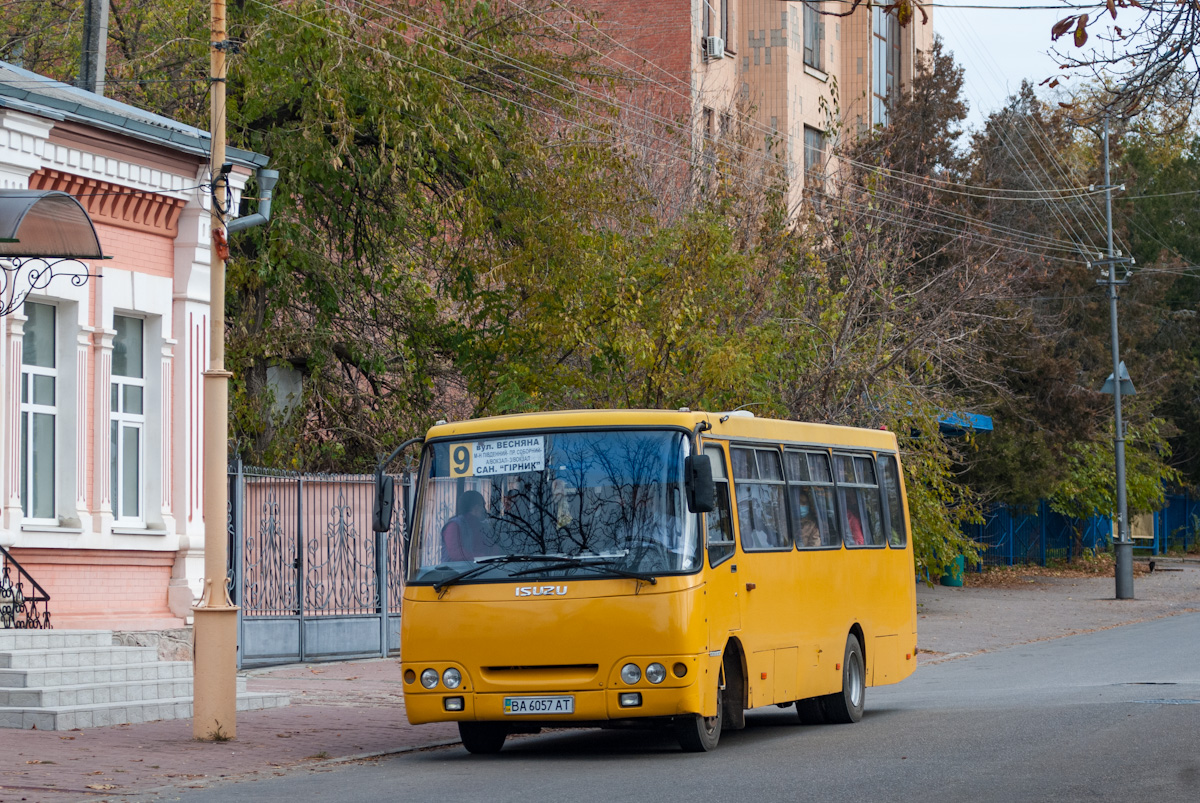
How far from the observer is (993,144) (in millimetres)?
46969

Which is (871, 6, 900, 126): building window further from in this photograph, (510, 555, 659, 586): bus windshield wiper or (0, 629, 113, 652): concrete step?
(510, 555, 659, 586): bus windshield wiper

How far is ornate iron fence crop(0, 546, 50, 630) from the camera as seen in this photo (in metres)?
17.1

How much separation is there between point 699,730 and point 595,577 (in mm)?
1428

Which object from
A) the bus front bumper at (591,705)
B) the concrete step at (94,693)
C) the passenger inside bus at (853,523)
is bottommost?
the concrete step at (94,693)

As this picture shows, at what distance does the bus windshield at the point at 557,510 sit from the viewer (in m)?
12.4

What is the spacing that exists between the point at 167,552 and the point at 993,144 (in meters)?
32.6

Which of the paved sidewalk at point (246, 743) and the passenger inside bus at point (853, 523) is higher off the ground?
the passenger inside bus at point (853, 523)

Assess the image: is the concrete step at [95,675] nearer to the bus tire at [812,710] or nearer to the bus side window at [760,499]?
the bus tire at [812,710]

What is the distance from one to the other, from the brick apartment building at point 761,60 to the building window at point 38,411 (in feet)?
67.8

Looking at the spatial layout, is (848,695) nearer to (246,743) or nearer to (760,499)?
(760,499)

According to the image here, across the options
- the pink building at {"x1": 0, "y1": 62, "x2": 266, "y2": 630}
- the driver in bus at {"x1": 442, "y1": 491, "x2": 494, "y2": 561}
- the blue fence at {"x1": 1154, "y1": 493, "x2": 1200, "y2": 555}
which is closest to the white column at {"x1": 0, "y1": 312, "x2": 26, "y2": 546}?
the pink building at {"x1": 0, "y1": 62, "x2": 266, "y2": 630}

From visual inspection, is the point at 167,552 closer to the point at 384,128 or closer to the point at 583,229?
the point at 384,128

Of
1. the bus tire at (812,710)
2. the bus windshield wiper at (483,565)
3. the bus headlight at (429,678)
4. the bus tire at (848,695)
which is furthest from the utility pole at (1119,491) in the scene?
the bus headlight at (429,678)

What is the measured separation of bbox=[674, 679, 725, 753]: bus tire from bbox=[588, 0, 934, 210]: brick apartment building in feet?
83.5
